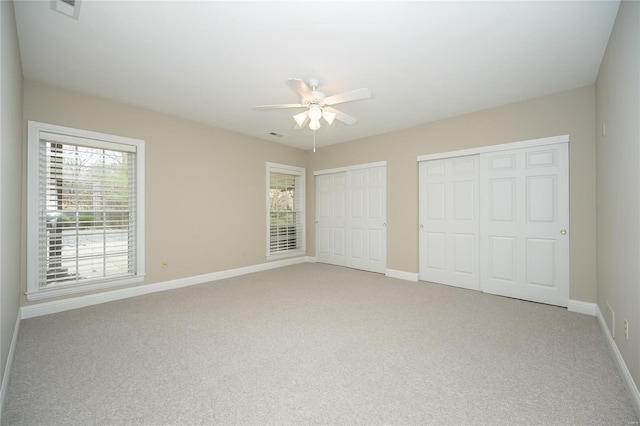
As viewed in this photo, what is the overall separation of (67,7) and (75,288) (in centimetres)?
303

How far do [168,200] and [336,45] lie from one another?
3.30 m

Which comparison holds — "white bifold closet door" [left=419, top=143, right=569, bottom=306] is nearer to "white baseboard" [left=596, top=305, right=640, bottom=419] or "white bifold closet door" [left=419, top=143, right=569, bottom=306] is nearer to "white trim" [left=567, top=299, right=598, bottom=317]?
"white trim" [left=567, top=299, right=598, bottom=317]

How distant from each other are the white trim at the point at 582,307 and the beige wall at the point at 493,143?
56mm

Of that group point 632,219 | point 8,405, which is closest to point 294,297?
point 8,405

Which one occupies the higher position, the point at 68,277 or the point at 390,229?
the point at 390,229

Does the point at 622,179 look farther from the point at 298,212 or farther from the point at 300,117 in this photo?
the point at 298,212

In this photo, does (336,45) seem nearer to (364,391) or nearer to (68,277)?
(364,391)

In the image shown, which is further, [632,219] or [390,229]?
[390,229]

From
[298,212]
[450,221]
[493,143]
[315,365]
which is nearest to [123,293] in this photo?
[315,365]

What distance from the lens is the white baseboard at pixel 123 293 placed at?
325 cm

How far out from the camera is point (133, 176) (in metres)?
4.05

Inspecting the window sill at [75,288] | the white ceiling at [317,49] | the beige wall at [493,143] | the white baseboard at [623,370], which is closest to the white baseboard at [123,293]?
the window sill at [75,288]

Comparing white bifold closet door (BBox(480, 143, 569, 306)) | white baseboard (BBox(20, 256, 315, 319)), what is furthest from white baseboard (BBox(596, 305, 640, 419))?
white baseboard (BBox(20, 256, 315, 319))

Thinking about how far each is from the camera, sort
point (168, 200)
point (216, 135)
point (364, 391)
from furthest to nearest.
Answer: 1. point (216, 135)
2. point (168, 200)
3. point (364, 391)
